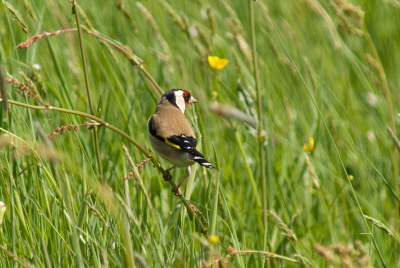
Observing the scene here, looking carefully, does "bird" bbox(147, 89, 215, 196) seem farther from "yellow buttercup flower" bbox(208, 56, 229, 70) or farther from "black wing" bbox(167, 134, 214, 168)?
"yellow buttercup flower" bbox(208, 56, 229, 70)

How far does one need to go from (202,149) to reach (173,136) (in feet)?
0.79

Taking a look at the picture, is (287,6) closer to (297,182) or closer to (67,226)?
(297,182)

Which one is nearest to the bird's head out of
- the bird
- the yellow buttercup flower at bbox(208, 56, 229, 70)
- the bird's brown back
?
the bird

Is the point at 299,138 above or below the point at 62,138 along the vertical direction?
below

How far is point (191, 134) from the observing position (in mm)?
3086

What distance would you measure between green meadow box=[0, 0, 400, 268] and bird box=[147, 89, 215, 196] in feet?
0.37

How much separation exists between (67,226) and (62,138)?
1179 mm

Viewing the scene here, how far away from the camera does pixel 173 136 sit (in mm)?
2951

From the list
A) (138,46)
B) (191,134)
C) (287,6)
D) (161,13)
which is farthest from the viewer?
(287,6)

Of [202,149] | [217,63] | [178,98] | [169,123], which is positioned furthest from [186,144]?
[178,98]

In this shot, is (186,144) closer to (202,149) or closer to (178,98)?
(202,149)

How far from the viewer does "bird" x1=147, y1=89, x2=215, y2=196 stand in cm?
276

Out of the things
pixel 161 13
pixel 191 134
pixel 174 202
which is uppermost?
pixel 161 13

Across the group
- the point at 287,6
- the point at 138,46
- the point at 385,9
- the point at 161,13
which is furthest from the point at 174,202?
the point at 385,9
